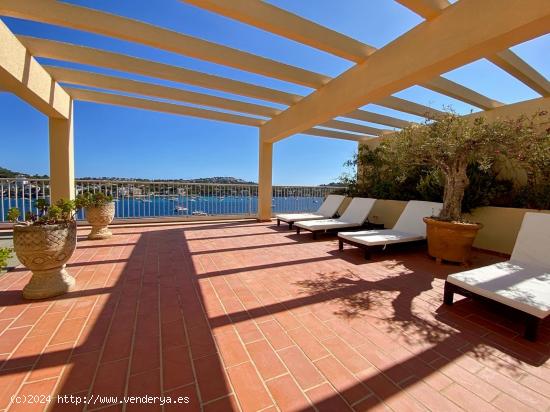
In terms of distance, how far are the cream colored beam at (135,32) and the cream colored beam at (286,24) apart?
3.26 feet

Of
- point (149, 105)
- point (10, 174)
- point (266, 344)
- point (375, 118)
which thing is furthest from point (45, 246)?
point (375, 118)

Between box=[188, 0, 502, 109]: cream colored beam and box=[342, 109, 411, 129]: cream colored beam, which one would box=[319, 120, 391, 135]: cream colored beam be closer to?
box=[342, 109, 411, 129]: cream colored beam

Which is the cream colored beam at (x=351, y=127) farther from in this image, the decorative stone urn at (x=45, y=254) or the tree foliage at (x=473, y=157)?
the decorative stone urn at (x=45, y=254)

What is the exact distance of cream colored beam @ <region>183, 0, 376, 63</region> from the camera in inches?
119

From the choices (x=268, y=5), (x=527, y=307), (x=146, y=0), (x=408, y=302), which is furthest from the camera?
(x=146, y=0)

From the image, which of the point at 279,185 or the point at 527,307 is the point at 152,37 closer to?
the point at 527,307

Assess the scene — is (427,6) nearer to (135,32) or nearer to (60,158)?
(135,32)

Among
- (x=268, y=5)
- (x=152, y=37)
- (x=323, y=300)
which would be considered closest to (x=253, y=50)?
(x=268, y=5)

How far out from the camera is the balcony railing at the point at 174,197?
6.29 metres

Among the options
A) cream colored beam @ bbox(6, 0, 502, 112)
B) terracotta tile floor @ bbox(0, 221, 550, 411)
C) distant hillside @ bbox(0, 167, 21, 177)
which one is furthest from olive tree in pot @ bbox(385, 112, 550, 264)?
distant hillside @ bbox(0, 167, 21, 177)

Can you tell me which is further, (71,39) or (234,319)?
(71,39)

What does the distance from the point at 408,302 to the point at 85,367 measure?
113 inches

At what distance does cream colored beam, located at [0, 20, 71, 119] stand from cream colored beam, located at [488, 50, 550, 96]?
7.22 m

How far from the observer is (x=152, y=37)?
3.65 m
